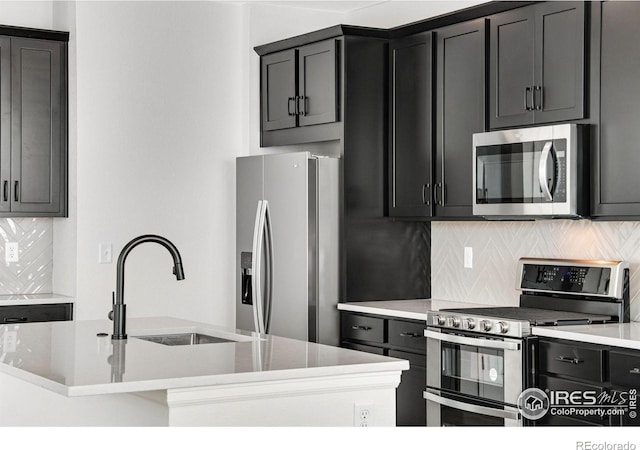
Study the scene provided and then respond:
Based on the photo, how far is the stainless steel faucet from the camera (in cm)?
333

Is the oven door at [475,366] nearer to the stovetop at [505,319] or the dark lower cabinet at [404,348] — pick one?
the stovetop at [505,319]

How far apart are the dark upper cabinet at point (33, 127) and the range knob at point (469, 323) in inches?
104

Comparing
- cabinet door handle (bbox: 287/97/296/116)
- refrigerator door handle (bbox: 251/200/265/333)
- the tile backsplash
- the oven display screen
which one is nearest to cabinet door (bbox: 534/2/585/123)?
the oven display screen

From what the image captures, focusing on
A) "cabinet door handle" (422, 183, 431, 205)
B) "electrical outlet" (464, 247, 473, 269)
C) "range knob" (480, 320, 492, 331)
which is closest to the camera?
"range knob" (480, 320, 492, 331)

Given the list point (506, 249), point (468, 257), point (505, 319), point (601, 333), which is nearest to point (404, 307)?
point (468, 257)

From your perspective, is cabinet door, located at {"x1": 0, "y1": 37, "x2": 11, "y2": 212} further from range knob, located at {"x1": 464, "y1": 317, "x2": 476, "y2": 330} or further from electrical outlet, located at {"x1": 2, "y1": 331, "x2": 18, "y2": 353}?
range knob, located at {"x1": 464, "y1": 317, "x2": 476, "y2": 330}

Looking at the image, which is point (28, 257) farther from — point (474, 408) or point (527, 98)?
point (527, 98)

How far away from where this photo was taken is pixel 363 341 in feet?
17.1

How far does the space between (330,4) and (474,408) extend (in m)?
3.02

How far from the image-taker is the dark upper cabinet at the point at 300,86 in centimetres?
542

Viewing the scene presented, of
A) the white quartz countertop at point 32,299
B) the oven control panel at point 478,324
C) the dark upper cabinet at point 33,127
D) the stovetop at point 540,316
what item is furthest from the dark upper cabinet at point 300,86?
the white quartz countertop at point 32,299

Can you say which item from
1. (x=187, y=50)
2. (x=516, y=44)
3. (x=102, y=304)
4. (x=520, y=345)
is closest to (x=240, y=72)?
(x=187, y=50)

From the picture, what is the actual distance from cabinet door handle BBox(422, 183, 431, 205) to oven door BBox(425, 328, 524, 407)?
853 millimetres
